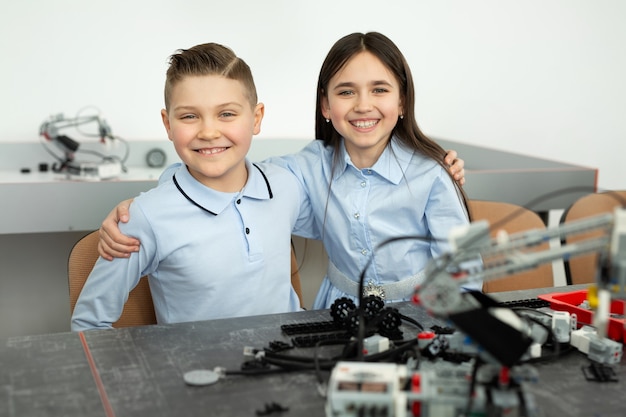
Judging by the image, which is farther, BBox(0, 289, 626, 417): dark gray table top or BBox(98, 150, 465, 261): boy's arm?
BBox(98, 150, 465, 261): boy's arm

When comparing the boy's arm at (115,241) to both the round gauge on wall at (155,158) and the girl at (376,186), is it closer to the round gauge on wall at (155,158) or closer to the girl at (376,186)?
the girl at (376,186)

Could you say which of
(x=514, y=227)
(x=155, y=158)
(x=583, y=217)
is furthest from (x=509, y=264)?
(x=155, y=158)

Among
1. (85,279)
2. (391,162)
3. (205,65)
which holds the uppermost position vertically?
(205,65)

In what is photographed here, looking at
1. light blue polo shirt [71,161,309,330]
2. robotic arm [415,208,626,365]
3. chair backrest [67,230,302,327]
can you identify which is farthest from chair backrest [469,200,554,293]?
robotic arm [415,208,626,365]

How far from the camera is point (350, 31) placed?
12.8 ft

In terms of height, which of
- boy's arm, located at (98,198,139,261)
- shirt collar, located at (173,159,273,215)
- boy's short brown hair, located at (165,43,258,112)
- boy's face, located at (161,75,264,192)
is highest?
boy's short brown hair, located at (165,43,258,112)

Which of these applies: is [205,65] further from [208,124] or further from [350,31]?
[350,31]

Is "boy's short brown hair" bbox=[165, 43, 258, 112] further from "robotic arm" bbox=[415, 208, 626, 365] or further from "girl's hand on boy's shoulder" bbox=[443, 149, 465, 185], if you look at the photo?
"robotic arm" bbox=[415, 208, 626, 365]

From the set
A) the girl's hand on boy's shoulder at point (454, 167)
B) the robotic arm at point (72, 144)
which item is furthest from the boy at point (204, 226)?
the robotic arm at point (72, 144)

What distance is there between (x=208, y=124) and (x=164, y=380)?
644 millimetres

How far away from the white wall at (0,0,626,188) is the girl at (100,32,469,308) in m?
1.93

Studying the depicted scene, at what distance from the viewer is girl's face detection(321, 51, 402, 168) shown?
169 cm

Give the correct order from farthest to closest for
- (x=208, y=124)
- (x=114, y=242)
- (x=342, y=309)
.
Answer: (x=208, y=124), (x=114, y=242), (x=342, y=309)

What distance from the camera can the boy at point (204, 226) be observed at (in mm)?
1460
